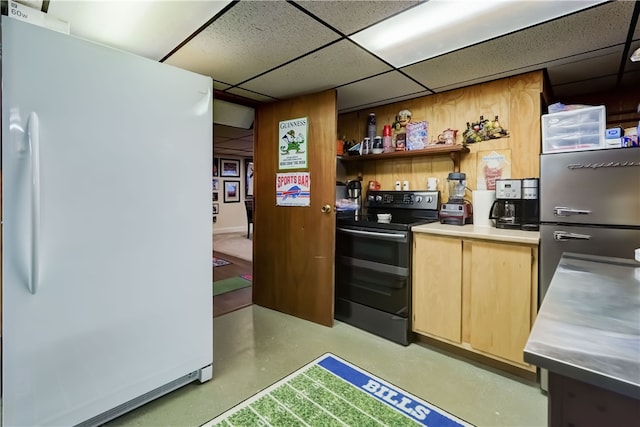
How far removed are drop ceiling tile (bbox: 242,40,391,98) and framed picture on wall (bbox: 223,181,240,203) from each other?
551cm

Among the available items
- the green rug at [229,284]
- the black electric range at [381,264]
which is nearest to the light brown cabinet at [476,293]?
the black electric range at [381,264]

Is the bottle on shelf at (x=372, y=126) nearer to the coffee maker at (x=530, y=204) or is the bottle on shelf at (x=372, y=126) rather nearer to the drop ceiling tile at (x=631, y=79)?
the coffee maker at (x=530, y=204)

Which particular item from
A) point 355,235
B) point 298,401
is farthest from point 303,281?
point 298,401

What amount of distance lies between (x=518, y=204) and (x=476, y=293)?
0.72m

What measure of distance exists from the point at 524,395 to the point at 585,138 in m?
1.55

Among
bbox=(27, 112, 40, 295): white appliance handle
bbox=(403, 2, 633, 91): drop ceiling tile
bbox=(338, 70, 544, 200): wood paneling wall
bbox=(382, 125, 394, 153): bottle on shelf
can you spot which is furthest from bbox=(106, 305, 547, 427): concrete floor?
bbox=(403, 2, 633, 91): drop ceiling tile

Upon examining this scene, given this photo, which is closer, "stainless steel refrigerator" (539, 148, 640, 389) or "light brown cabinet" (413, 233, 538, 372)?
"stainless steel refrigerator" (539, 148, 640, 389)

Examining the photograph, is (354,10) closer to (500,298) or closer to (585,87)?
(500,298)

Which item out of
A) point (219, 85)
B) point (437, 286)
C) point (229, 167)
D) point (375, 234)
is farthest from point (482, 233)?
point (229, 167)

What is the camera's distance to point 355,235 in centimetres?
256

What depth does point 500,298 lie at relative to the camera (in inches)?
74.5

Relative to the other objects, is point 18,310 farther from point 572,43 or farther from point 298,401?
point 572,43

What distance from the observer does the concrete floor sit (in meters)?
1.58

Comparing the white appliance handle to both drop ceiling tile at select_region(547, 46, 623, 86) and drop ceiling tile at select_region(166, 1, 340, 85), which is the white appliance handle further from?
drop ceiling tile at select_region(547, 46, 623, 86)
